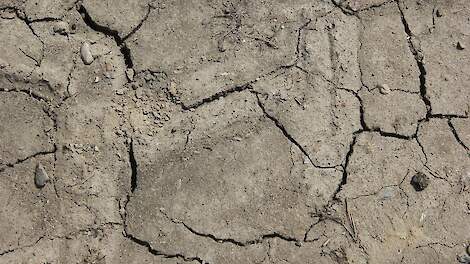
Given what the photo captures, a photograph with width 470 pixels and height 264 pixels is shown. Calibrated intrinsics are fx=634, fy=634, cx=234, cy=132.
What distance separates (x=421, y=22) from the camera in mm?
3977

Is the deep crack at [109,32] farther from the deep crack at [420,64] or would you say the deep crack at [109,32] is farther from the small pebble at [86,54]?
the deep crack at [420,64]

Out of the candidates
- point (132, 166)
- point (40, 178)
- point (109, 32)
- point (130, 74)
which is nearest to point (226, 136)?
point (132, 166)

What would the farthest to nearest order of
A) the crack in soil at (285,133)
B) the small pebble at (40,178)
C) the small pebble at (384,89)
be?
the small pebble at (384,89) → the crack in soil at (285,133) → the small pebble at (40,178)

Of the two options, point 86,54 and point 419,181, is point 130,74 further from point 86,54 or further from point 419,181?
point 419,181

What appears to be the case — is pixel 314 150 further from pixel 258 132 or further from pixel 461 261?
pixel 461 261

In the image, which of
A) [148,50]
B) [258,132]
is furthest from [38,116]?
[258,132]

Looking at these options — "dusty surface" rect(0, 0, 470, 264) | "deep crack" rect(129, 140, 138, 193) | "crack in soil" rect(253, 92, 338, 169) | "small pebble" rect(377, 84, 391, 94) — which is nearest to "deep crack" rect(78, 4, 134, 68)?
"dusty surface" rect(0, 0, 470, 264)

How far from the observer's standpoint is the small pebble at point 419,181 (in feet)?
12.3

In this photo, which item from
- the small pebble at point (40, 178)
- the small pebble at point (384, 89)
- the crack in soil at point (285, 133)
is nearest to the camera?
the small pebble at point (40, 178)

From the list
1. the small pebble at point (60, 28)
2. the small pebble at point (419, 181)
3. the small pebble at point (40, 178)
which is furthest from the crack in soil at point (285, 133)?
the small pebble at point (40, 178)

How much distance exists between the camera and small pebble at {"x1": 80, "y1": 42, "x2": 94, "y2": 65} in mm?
3725

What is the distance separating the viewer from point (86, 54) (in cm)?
373

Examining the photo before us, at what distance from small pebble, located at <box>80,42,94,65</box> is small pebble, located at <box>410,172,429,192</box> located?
2.03 meters

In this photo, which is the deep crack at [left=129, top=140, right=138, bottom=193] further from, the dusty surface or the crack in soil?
the crack in soil
